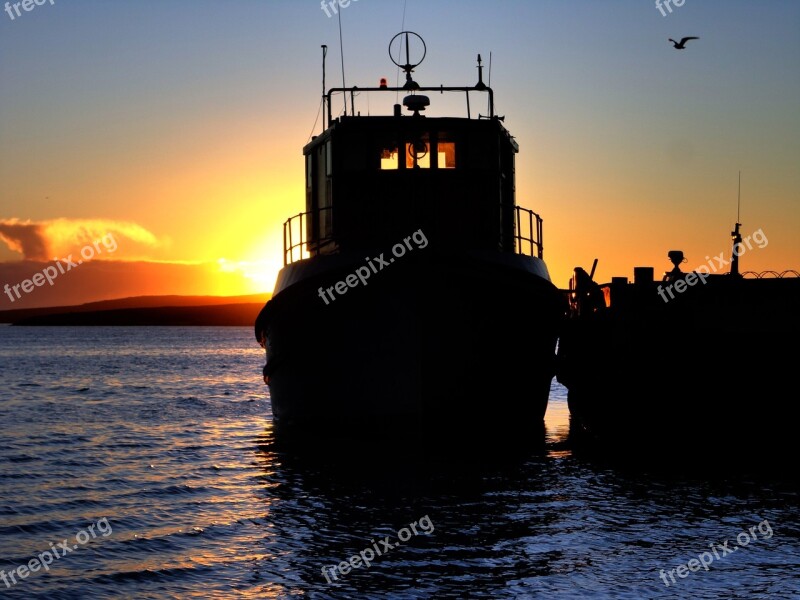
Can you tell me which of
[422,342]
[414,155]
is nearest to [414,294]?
[422,342]

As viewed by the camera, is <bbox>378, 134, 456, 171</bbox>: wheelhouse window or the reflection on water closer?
the reflection on water

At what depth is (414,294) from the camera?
675 inches

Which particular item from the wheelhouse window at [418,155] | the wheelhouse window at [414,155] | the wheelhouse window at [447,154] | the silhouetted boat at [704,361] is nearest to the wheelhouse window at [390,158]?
the wheelhouse window at [414,155]

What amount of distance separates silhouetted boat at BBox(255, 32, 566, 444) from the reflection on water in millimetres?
1023

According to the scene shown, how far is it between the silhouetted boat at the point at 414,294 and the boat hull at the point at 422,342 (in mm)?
24

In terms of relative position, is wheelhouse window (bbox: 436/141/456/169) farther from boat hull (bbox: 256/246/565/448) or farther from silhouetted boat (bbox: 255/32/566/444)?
boat hull (bbox: 256/246/565/448)

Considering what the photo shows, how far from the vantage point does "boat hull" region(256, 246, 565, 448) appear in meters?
17.2

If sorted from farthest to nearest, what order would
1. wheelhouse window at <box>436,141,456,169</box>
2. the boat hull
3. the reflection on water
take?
wheelhouse window at <box>436,141,456,169</box> < the boat hull < the reflection on water

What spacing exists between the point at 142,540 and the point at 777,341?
11.1 meters

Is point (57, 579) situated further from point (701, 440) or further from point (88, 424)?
point (88, 424)

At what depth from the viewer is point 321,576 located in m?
10.5

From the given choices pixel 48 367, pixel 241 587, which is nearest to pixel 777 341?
pixel 241 587

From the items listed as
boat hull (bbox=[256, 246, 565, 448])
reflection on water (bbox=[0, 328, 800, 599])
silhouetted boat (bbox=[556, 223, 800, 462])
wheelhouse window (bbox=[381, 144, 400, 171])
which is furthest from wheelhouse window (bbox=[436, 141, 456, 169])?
reflection on water (bbox=[0, 328, 800, 599])

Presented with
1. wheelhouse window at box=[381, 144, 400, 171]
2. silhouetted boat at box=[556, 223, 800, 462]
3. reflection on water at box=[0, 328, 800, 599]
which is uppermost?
wheelhouse window at box=[381, 144, 400, 171]
